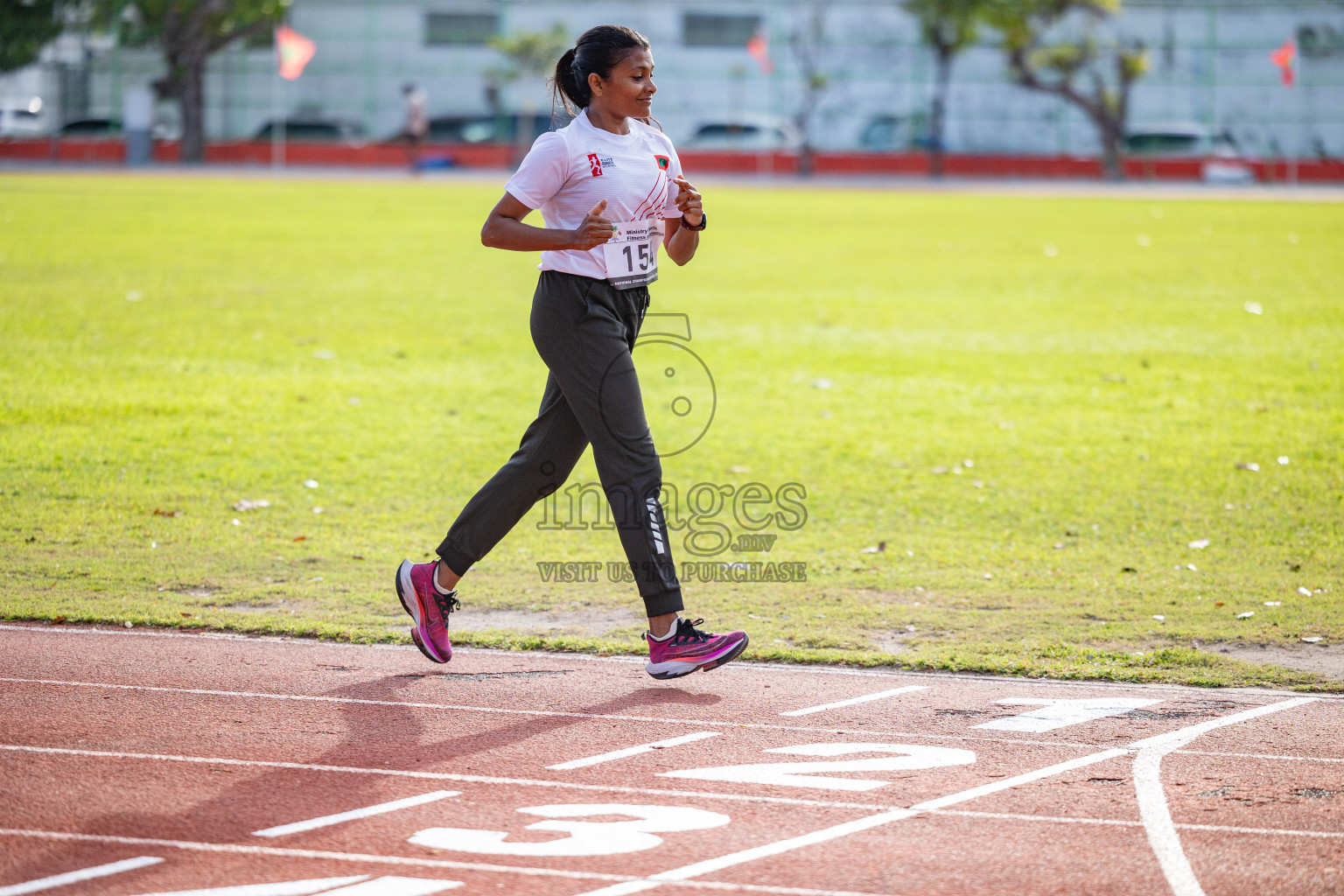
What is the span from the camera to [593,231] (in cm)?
467

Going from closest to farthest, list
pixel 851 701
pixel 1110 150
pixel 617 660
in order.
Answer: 1. pixel 851 701
2. pixel 617 660
3. pixel 1110 150

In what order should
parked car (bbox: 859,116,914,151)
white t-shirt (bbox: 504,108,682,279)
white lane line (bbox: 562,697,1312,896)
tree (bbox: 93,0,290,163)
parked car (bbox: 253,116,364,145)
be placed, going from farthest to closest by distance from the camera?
parked car (bbox: 253,116,364,145) < parked car (bbox: 859,116,914,151) < tree (bbox: 93,0,290,163) < white t-shirt (bbox: 504,108,682,279) < white lane line (bbox: 562,697,1312,896)

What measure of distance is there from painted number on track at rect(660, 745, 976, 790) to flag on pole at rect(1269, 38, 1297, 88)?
49567mm

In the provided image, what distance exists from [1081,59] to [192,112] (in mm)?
31498

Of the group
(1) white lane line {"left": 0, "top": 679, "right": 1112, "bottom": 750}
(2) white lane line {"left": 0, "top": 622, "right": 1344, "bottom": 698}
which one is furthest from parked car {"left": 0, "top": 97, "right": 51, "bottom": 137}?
(1) white lane line {"left": 0, "top": 679, "right": 1112, "bottom": 750}

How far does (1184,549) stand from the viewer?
7.07 m

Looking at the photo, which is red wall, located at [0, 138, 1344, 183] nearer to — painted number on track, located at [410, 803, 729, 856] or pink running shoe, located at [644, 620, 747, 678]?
pink running shoe, located at [644, 620, 747, 678]

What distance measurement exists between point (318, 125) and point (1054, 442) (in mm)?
50076

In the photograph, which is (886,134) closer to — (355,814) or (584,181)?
(584,181)

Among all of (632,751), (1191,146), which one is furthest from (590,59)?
(1191,146)

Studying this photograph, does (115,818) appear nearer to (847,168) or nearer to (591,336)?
(591,336)

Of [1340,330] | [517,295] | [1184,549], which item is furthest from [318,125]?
[1184,549]

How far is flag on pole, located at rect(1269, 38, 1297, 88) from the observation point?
48438 millimetres

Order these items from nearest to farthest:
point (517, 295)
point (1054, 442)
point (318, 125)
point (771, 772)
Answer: point (771, 772)
point (1054, 442)
point (517, 295)
point (318, 125)
